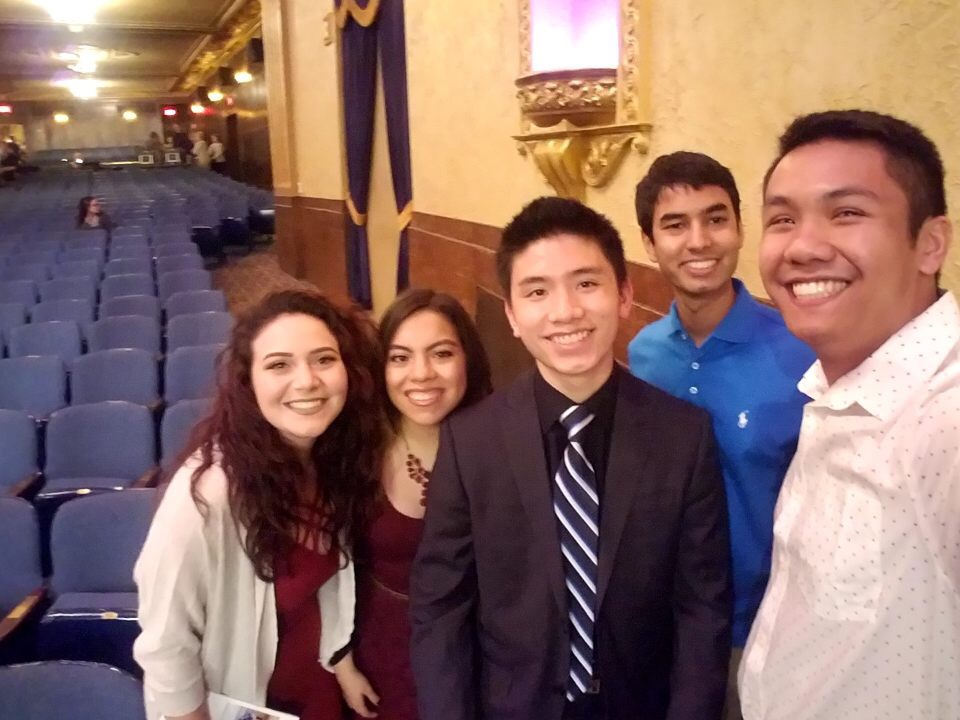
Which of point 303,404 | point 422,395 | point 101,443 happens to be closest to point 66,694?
point 303,404

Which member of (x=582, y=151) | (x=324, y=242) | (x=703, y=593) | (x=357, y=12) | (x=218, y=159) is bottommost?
(x=703, y=593)

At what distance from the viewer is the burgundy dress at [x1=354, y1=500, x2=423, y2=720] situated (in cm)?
157

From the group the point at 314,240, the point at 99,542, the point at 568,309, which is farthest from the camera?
the point at 314,240

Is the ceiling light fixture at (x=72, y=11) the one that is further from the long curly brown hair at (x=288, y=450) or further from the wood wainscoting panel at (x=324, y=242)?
the long curly brown hair at (x=288, y=450)

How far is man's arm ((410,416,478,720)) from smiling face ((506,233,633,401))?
226 millimetres

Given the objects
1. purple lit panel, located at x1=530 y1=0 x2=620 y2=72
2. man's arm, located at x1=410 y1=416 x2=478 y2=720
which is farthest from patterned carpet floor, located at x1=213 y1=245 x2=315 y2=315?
man's arm, located at x1=410 y1=416 x2=478 y2=720

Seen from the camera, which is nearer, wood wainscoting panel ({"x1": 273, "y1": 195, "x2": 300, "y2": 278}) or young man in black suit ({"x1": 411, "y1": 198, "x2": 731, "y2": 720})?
young man in black suit ({"x1": 411, "y1": 198, "x2": 731, "y2": 720})

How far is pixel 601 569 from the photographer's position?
3.87 feet

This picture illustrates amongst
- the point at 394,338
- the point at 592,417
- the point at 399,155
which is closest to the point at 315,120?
the point at 399,155

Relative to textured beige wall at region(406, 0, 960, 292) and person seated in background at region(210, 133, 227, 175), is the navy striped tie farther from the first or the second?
person seated in background at region(210, 133, 227, 175)

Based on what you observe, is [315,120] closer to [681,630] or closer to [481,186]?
[481,186]

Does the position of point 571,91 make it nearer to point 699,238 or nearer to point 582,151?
point 582,151

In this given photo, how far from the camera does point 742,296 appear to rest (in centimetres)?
143

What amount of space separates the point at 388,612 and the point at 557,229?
0.88 meters
